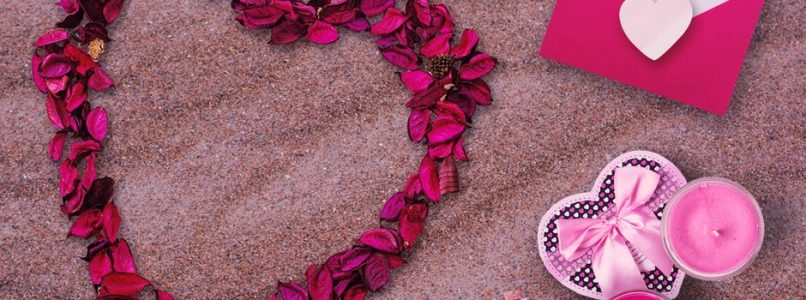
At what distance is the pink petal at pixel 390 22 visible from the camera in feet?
2.63

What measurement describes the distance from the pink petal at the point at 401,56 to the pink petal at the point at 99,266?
0.42 meters

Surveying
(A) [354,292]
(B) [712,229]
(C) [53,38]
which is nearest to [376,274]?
(A) [354,292]

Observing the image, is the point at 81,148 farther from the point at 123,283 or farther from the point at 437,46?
the point at 437,46

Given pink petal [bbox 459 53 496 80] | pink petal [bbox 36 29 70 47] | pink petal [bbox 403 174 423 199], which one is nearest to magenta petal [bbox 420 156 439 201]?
pink petal [bbox 403 174 423 199]

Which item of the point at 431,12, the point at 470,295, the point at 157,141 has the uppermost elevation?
the point at 431,12

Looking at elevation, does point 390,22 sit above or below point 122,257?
above

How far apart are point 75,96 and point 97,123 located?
4 centimetres

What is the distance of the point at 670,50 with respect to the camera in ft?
2.59

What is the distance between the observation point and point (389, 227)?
0.82 metres

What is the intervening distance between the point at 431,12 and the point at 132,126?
40cm

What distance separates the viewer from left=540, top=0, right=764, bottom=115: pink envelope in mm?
783

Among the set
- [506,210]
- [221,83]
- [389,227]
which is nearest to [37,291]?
[221,83]

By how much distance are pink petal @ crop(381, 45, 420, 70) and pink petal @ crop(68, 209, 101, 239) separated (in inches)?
15.9

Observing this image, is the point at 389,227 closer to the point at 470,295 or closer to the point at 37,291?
the point at 470,295
